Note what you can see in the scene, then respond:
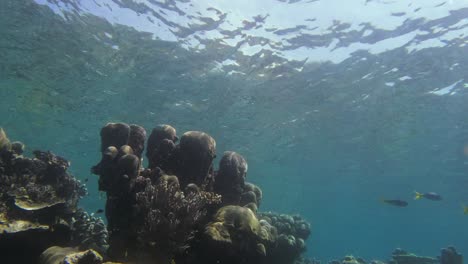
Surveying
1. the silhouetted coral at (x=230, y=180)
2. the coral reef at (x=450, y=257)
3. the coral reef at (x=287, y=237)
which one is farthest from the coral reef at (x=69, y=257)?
the coral reef at (x=450, y=257)

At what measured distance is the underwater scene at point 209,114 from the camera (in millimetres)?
6859

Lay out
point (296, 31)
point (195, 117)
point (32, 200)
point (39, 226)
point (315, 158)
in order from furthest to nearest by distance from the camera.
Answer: point (315, 158) < point (195, 117) < point (296, 31) < point (32, 200) < point (39, 226)

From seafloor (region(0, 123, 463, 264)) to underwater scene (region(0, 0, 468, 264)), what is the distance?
0.04m

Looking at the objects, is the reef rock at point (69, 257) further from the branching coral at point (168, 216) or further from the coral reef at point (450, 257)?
the coral reef at point (450, 257)

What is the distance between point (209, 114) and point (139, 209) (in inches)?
810

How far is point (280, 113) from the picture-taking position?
2580 centimetres

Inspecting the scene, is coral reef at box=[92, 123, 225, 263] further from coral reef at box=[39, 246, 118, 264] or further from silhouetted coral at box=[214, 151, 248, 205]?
coral reef at box=[39, 246, 118, 264]

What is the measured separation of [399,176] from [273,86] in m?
28.6

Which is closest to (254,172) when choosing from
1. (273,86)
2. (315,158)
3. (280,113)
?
(315,158)

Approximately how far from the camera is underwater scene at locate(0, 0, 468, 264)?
6859 millimetres

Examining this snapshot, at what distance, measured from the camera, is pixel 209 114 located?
26.8m

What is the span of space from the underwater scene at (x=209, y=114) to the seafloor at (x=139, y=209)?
35 millimetres

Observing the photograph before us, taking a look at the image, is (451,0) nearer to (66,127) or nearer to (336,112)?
(336,112)

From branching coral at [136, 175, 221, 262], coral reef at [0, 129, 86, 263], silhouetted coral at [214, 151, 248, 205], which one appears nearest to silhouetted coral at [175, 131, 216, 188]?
silhouetted coral at [214, 151, 248, 205]
